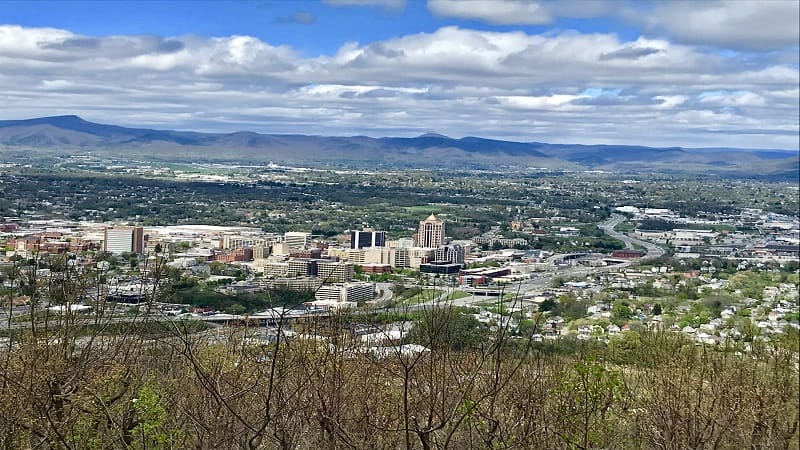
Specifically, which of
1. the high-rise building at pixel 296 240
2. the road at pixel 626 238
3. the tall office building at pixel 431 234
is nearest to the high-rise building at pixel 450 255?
the tall office building at pixel 431 234

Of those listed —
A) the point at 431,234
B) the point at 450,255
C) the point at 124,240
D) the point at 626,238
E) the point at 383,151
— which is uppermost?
the point at 383,151

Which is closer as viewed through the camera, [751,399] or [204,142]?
[751,399]

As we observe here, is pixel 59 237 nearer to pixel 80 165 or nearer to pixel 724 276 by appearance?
pixel 724 276

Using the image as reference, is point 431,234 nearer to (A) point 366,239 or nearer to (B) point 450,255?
(B) point 450,255

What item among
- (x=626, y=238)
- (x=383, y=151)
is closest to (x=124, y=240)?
(x=626, y=238)

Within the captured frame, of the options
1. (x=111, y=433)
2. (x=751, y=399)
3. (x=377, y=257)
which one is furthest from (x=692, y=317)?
(x=111, y=433)

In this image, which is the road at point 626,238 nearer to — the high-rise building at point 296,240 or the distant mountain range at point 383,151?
the high-rise building at point 296,240

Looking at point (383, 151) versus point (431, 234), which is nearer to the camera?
point (431, 234)
